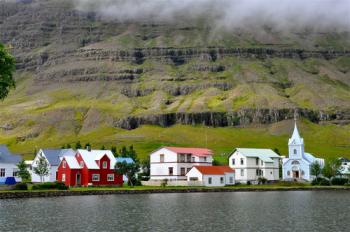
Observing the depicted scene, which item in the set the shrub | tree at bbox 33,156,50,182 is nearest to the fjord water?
tree at bbox 33,156,50,182

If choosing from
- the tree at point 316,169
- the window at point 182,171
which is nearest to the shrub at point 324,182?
the tree at point 316,169

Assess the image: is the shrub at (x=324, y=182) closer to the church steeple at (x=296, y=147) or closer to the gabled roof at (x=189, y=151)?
the church steeple at (x=296, y=147)

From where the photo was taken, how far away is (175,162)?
387 feet

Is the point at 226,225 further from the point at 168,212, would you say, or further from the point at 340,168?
the point at 340,168

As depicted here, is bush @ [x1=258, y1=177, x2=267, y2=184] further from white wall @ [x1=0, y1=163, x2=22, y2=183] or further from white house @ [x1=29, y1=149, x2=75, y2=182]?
white wall @ [x1=0, y1=163, x2=22, y2=183]

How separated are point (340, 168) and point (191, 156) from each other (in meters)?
39.2

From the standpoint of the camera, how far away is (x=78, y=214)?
53.8 m

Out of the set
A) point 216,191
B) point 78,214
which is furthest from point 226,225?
point 216,191

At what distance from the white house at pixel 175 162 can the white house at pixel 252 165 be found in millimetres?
9194

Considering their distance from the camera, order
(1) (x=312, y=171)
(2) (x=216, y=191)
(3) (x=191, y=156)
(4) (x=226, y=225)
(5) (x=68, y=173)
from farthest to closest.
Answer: (1) (x=312, y=171) → (3) (x=191, y=156) → (5) (x=68, y=173) → (2) (x=216, y=191) → (4) (x=226, y=225)

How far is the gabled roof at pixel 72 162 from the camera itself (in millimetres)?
Result: 110062

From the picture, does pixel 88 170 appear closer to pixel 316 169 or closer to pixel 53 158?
pixel 53 158

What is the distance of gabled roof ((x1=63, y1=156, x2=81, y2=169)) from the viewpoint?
110062 millimetres

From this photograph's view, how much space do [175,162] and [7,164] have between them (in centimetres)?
3533
